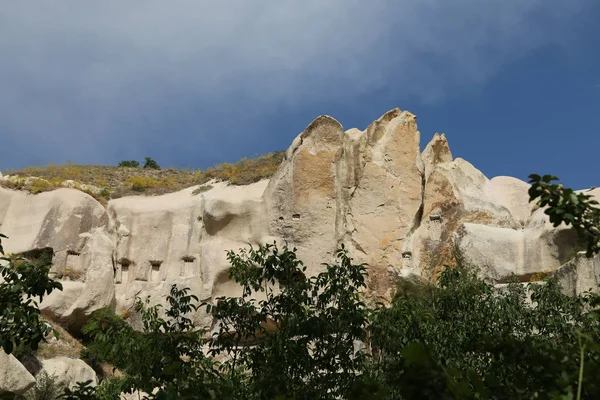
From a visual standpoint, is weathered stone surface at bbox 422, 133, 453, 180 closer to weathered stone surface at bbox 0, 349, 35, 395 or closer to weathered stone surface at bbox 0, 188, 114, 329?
weathered stone surface at bbox 0, 188, 114, 329

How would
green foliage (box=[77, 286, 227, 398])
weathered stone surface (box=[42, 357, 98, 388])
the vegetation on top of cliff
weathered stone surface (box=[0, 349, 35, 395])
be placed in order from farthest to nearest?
weathered stone surface (box=[42, 357, 98, 388])
weathered stone surface (box=[0, 349, 35, 395])
green foliage (box=[77, 286, 227, 398])
the vegetation on top of cliff

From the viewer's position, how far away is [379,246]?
23.7 m

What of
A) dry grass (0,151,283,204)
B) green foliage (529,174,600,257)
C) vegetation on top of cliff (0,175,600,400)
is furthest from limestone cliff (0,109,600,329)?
green foliage (529,174,600,257)

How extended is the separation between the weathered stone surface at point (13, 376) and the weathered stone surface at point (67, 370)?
2503 mm

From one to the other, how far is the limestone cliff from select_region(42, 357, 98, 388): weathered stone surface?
2.43 metres

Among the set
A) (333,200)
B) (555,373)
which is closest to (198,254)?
(333,200)

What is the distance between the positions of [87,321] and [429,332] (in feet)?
49.9

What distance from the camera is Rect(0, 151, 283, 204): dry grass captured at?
2688 centimetres

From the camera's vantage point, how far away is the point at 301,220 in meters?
24.1

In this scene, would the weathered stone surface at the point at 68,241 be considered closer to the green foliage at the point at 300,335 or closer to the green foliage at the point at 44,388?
the green foliage at the point at 44,388

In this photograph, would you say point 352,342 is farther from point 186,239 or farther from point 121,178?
point 121,178

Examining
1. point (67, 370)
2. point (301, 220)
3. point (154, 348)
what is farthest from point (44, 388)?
point (154, 348)

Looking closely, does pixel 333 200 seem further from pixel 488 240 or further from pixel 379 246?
pixel 488 240

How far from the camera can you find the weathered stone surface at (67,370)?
65.5 feet
